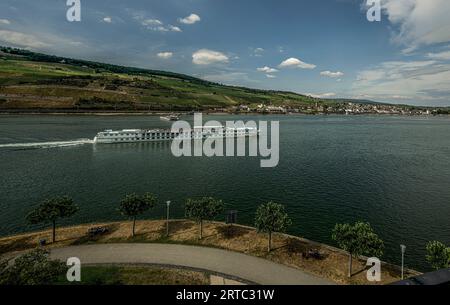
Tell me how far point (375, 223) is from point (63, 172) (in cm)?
8151

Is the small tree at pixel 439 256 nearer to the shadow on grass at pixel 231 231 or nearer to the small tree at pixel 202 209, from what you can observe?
the shadow on grass at pixel 231 231

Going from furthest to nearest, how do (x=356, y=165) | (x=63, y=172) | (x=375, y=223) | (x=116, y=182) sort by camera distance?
(x=356, y=165) → (x=63, y=172) → (x=116, y=182) → (x=375, y=223)

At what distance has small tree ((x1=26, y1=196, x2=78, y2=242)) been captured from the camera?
38.8m

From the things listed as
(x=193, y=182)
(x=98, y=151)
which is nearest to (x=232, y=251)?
(x=193, y=182)

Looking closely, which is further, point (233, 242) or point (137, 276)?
point (233, 242)

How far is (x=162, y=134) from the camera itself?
465 ft

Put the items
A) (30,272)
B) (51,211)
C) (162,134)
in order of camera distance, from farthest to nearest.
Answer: (162,134)
(51,211)
(30,272)

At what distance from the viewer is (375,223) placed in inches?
1966

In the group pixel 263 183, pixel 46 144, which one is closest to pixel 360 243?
pixel 263 183

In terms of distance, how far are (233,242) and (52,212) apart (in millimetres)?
26257

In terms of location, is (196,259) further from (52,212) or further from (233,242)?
(52,212)

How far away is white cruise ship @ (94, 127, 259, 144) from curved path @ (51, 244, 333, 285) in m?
100.0
